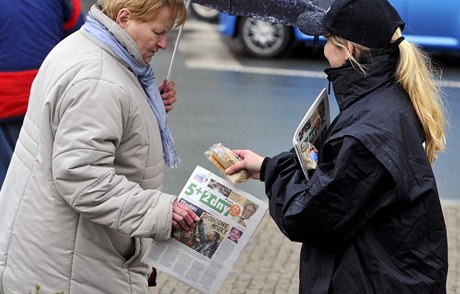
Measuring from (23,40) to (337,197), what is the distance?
2.30m

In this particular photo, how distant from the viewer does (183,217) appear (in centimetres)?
351

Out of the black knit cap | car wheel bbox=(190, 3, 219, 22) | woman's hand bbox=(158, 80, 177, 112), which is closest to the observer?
the black knit cap

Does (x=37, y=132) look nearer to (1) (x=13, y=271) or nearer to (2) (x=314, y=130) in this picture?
(1) (x=13, y=271)

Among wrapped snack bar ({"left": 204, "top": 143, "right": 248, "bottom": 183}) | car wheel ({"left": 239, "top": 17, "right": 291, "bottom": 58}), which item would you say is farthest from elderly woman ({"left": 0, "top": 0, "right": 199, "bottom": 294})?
car wheel ({"left": 239, "top": 17, "right": 291, "bottom": 58})

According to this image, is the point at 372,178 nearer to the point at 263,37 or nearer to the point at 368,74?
the point at 368,74

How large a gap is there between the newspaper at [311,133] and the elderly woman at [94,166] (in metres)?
0.47

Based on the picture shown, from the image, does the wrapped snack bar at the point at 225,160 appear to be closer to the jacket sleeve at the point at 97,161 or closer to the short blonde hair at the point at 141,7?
the jacket sleeve at the point at 97,161

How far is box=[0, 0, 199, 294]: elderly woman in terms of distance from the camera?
3359 millimetres

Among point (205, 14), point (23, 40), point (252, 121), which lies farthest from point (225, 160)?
point (205, 14)

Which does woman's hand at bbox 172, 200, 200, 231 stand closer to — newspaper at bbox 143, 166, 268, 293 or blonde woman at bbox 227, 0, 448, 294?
newspaper at bbox 143, 166, 268, 293

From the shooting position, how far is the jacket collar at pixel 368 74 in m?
3.28

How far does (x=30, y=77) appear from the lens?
197 inches

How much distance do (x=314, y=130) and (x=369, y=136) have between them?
1.34ft

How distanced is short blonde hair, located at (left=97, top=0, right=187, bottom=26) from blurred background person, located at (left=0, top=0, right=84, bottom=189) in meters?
1.45
